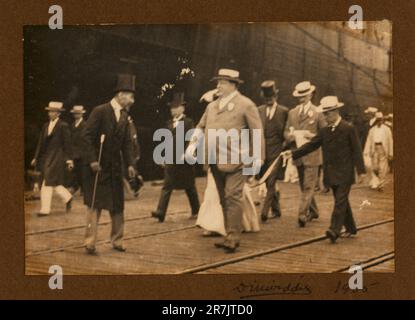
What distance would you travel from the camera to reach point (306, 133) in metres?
10.2

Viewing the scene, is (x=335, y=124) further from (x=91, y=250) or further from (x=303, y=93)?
(x=91, y=250)

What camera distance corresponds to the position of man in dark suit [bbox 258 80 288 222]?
10148 millimetres

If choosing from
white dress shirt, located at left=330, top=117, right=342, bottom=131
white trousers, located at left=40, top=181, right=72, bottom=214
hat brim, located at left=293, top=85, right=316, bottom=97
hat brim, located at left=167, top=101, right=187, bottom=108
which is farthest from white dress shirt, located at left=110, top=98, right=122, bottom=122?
white dress shirt, located at left=330, top=117, right=342, bottom=131

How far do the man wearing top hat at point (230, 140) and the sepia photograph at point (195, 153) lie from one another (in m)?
0.01

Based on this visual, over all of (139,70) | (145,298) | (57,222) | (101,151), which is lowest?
(145,298)

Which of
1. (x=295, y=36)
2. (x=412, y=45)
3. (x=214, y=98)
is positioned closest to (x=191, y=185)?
(x=214, y=98)

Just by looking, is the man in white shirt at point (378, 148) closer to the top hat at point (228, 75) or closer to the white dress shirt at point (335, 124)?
the white dress shirt at point (335, 124)

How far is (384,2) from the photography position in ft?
33.2

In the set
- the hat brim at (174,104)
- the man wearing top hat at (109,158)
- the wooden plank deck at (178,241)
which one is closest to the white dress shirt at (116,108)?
the man wearing top hat at (109,158)

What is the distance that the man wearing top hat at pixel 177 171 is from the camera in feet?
33.3

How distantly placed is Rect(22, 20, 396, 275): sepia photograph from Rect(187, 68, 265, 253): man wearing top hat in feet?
0.04

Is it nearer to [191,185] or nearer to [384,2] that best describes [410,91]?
[384,2]

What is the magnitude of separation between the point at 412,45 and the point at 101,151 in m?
2.97

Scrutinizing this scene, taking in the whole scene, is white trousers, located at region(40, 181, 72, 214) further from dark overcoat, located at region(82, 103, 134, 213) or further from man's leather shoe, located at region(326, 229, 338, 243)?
man's leather shoe, located at region(326, 229, 338, 243)
